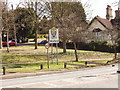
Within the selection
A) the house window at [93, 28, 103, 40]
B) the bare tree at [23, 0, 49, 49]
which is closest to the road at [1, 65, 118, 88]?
the bare tree at [23, 0, 49, 49]

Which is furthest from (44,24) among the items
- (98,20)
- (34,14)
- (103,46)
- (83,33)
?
(98,20)

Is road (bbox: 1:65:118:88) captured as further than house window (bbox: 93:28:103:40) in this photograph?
No

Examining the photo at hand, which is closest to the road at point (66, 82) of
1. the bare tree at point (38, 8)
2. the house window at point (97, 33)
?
the bare tree at point (38, 8)

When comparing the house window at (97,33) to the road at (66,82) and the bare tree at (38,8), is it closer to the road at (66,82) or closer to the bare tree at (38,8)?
the bare tree at (38,8)

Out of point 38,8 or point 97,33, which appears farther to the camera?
point 97,33

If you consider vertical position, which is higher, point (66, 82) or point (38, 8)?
point (38, 8)

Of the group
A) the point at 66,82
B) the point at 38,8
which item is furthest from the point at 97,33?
the point at 66,82

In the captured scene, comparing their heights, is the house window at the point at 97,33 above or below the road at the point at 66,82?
above

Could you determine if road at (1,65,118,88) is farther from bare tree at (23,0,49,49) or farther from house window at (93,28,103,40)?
house window at (93,28,103,40)

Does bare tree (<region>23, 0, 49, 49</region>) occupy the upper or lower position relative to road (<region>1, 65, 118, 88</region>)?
upper

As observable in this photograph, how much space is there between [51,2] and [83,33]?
9461 mm

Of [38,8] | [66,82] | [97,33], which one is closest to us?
[66,82]

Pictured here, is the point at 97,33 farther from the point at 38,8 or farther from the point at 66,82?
the point at 66,82

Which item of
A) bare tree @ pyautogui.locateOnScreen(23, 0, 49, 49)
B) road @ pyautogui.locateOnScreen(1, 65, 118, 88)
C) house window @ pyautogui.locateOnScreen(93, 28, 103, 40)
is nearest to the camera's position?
road @ pyautogui.locateOnScreen(1, 65, 118, 88)
